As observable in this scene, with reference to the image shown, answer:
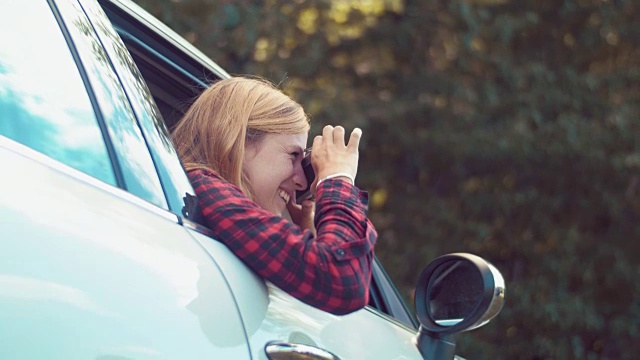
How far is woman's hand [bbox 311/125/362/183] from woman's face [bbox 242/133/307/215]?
12 centimetres

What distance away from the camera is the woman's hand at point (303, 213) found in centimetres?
253

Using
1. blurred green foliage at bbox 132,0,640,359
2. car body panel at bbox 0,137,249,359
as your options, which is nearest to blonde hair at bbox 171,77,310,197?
car body panel at bbox 0,137,249,359

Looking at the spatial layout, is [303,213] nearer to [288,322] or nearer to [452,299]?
[452,299]

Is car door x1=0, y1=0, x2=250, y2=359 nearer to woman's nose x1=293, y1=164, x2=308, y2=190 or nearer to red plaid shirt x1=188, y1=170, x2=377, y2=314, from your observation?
red plaid shirt x1=188, y1=170, x2=377, y2=314

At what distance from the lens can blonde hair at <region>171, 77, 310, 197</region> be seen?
2.18 m

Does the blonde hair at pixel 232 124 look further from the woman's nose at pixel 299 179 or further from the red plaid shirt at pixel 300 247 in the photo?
the red plaid shirt at pixel 300 247

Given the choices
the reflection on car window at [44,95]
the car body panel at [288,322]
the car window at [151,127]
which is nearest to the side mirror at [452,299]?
the car body panel at [288,322]

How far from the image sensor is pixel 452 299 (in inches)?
91.7

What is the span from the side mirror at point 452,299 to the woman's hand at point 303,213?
1.08 ft

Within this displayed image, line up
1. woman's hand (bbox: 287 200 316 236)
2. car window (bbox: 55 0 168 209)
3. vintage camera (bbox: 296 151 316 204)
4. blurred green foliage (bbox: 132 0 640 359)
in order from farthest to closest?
blurred green foliage (bbox: 132 0 640 359) < woman's hand (bbox: 287 200 316 236) < vintage camera (bbox: 296 151 316 204) < car window (bbox: 55 0 168 209)

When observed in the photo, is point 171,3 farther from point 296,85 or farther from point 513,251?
point 513,251

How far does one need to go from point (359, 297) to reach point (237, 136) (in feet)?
1.62

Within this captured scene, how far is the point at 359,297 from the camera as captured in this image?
1858 mm

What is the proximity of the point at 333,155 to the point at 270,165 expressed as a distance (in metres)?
0.17
